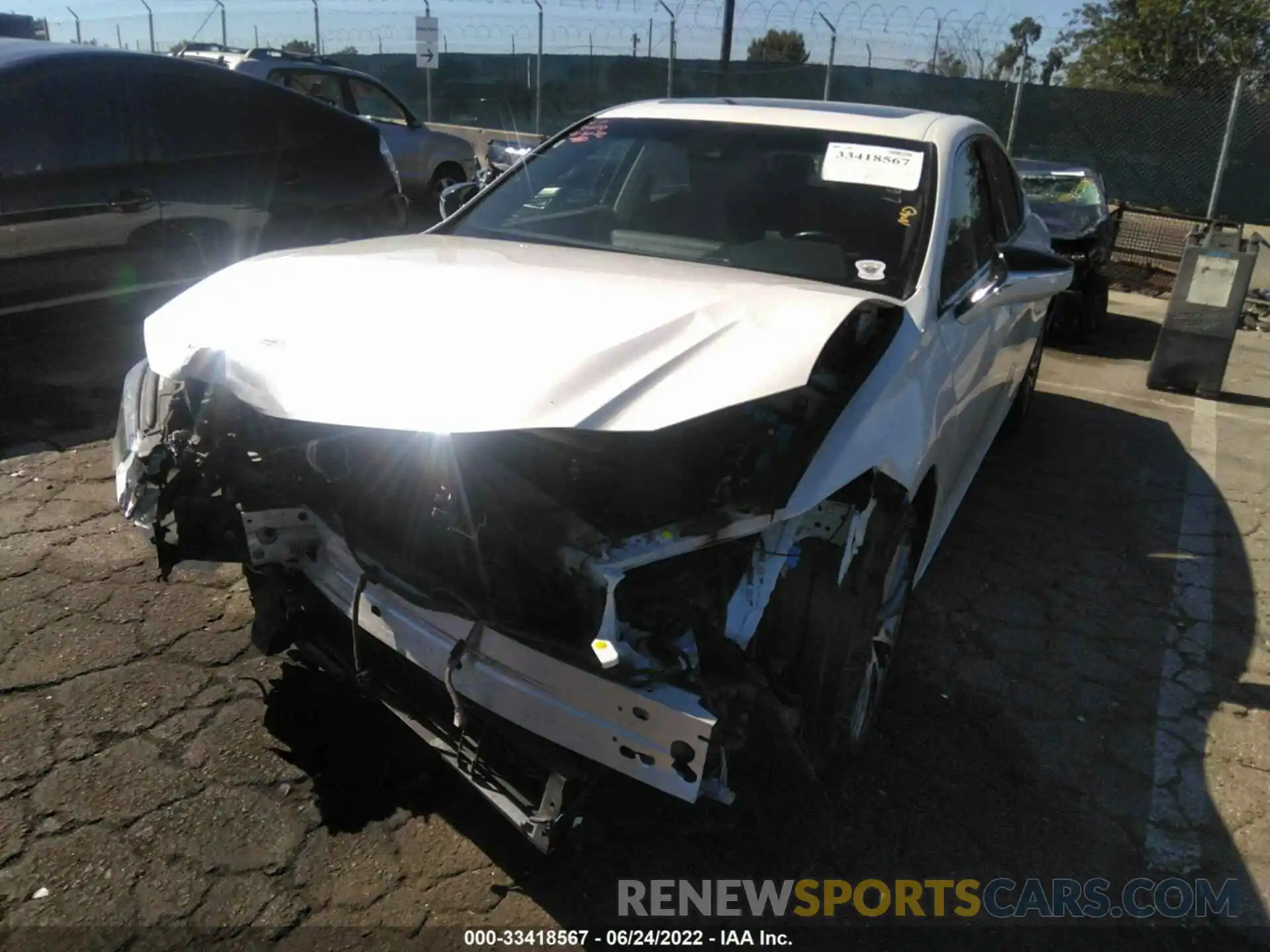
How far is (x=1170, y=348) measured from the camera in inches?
287

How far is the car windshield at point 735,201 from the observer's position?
3.30 m

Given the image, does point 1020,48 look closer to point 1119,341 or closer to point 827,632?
point 1119,341

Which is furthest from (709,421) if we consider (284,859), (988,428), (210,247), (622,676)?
(210,247)

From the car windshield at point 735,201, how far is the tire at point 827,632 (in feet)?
3.01

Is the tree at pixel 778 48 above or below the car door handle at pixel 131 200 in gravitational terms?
above

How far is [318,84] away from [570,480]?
9852 millimetres

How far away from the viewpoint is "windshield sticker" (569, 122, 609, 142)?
13.4ft

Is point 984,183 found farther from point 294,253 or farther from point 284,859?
point 284,859

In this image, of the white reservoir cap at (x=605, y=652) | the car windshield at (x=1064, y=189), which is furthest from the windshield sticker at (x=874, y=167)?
the car windshield at (x=1064, y=189)

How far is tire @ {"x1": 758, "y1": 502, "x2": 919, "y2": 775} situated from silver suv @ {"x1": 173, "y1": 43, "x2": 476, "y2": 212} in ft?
28.4

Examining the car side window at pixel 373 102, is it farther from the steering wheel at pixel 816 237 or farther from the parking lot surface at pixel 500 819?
the steering wheel at pixel 816 237

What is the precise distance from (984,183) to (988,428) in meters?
1.05

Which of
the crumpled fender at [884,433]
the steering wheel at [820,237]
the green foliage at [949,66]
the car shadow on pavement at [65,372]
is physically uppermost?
the green foliage at [949,66]

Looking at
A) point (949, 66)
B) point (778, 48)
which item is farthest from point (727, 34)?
point (778, 48)
